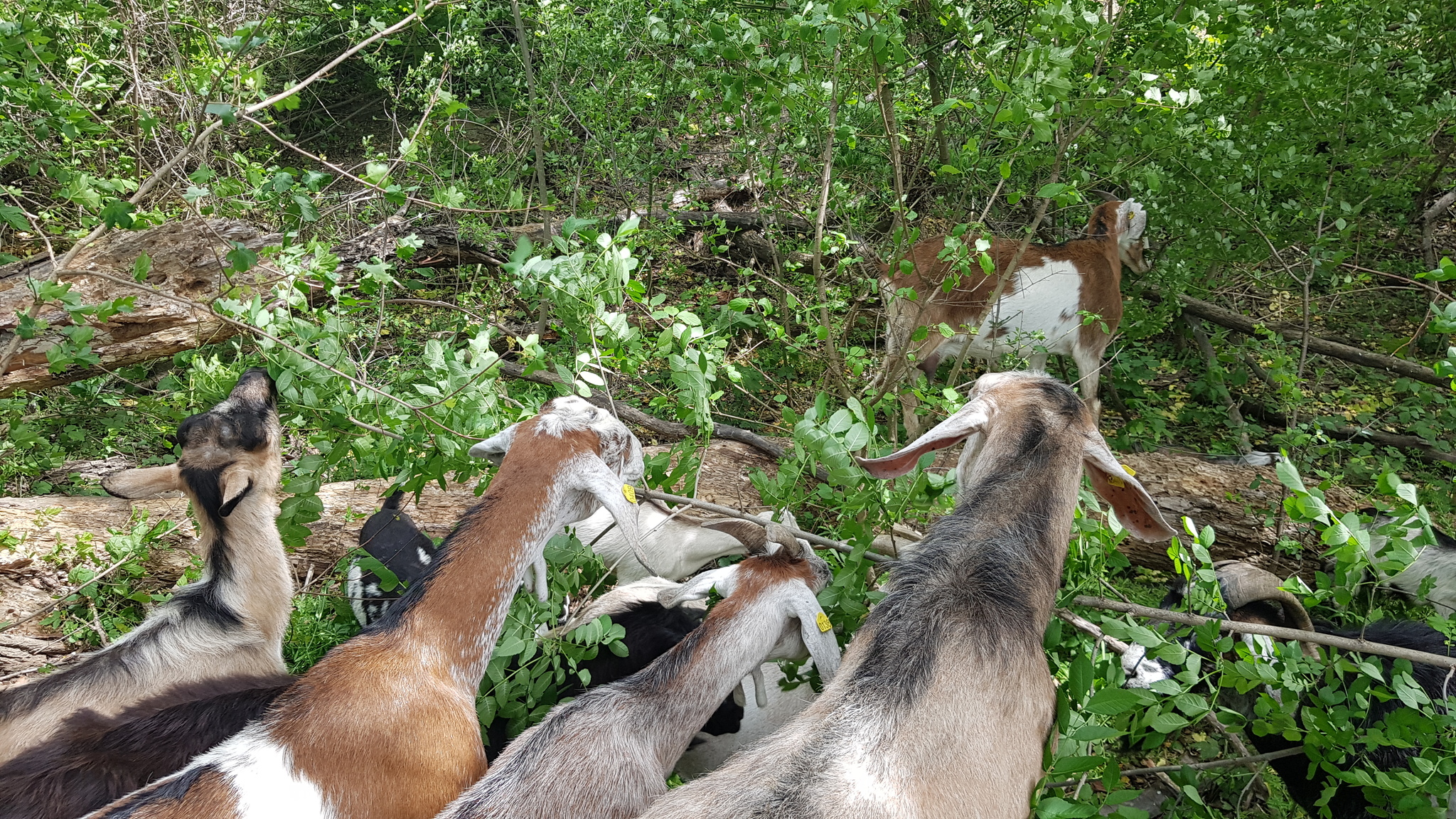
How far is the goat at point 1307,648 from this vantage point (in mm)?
3039

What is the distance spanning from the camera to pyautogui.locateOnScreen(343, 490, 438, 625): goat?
14.3 feet

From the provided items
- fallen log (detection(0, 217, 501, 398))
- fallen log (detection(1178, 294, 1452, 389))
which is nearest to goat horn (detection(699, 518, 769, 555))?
fallen log (detection(0, 217, 501, 398))

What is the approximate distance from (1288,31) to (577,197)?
16.9 ft

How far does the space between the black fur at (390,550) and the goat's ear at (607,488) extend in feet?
5.08

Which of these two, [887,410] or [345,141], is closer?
[887,410]

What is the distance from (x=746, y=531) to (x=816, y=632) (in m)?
0.73

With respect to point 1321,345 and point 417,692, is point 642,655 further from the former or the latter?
point 1321,345

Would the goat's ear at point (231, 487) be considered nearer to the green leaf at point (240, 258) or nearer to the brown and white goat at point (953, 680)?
the green leaf at point (240, 258)

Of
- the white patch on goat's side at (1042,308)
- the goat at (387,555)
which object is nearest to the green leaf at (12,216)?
the goat at (387,555)

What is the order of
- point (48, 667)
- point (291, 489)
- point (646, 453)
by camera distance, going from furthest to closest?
point (646, 453), point (48, 667), point (291, 489)

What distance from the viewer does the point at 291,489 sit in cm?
297

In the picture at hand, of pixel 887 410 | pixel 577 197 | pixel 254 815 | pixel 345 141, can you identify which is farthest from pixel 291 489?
pixel 345 141

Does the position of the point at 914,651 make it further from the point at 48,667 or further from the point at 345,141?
the point at 345,141

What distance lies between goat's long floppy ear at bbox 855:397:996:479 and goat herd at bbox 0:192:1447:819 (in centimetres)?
1
